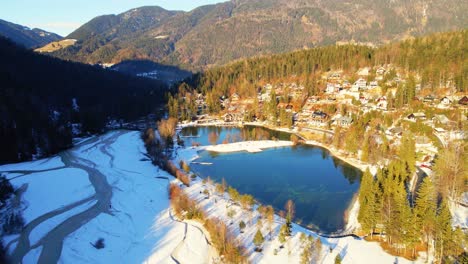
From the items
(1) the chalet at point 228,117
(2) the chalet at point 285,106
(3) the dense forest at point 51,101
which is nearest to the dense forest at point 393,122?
(2) the chalet at point 285,106

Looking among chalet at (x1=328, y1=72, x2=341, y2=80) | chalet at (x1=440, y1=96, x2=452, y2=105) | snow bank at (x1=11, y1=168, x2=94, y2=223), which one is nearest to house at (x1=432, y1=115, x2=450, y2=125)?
chalet at (x1=440, y1=96, x2=452, y2=105)

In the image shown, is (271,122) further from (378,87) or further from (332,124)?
(378,87)

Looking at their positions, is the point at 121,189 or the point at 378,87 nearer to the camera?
the point at 121,189

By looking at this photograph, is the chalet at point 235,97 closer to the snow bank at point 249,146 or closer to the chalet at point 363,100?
the chalet at point 363,100

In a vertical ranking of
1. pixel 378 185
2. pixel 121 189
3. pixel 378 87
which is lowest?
pixel 121 189

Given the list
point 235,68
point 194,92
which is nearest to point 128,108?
point 194,92

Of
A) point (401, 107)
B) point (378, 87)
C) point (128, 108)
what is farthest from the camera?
point (128, 108)

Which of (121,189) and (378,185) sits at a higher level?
(378,185)
